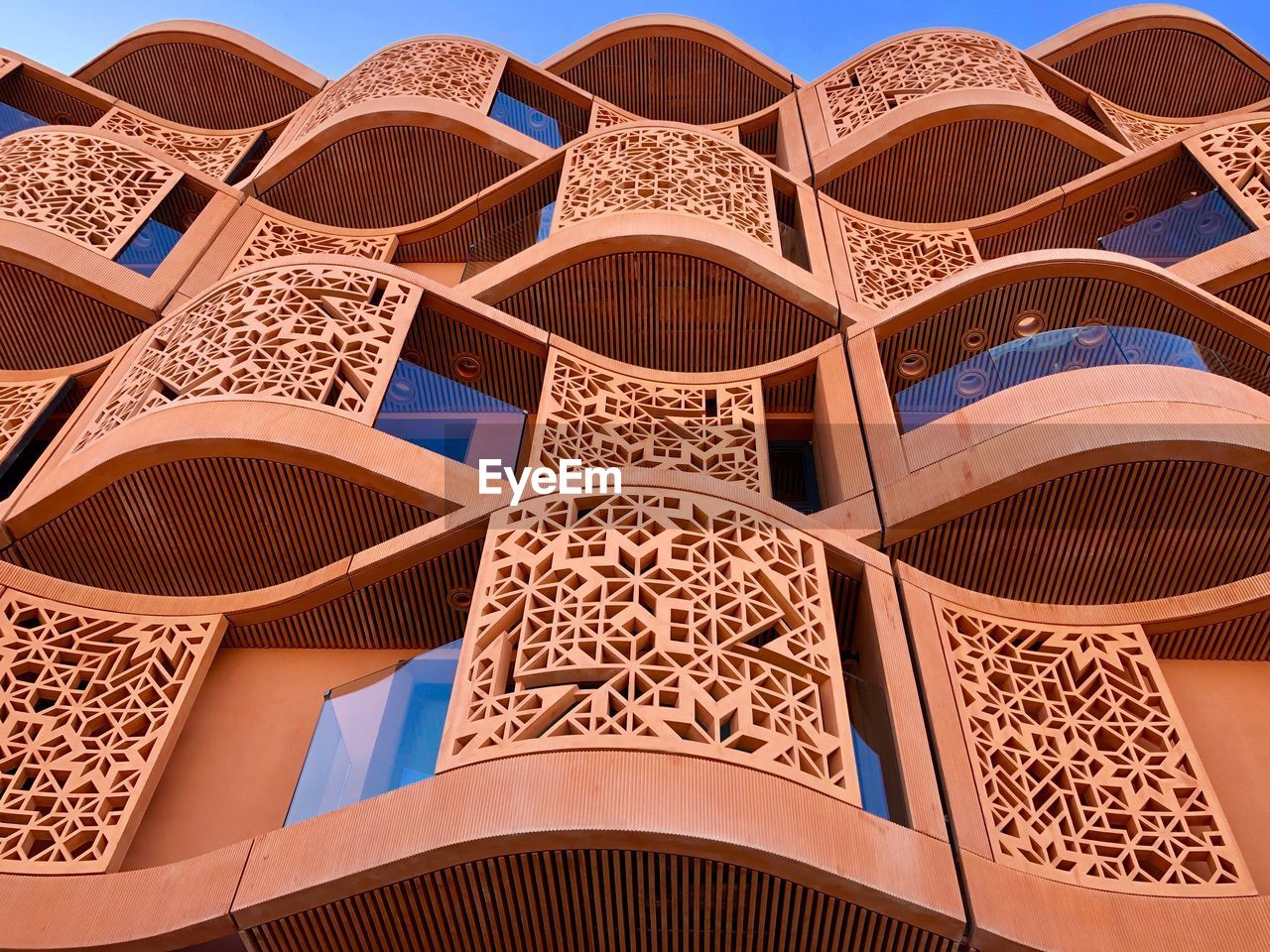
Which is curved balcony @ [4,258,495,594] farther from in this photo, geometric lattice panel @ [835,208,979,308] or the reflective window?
geometric lattice panel @ [835,208,979,308]

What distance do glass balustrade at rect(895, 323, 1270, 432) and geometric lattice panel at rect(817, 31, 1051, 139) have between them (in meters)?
5.41

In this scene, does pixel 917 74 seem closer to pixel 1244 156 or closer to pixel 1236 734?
pixel 1244 156

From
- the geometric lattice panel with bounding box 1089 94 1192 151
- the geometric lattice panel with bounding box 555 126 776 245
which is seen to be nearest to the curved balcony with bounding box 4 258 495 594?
the geometric lattice panel with bounding box 555 126 776 245

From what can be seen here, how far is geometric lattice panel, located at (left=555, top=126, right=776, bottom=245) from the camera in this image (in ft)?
32.3

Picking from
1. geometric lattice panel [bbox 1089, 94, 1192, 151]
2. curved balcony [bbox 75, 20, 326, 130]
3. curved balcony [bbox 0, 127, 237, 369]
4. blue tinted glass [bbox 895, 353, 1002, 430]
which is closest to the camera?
blue tinted glass [bbox 895, 353, 1002, 430]

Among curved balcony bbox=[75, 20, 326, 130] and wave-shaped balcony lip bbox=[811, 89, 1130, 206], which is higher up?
curved balcony bbox=[75, 20, 326, 130]

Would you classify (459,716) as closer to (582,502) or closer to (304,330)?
(582,502)

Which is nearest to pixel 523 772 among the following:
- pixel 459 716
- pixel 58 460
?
pixel 459 716

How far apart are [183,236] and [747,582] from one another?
302 inches

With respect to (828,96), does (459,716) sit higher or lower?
lower

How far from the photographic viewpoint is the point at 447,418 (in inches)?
307

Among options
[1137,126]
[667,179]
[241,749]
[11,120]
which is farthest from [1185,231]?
[11,120]

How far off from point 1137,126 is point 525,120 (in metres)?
8.16

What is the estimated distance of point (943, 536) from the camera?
7.10 metres
